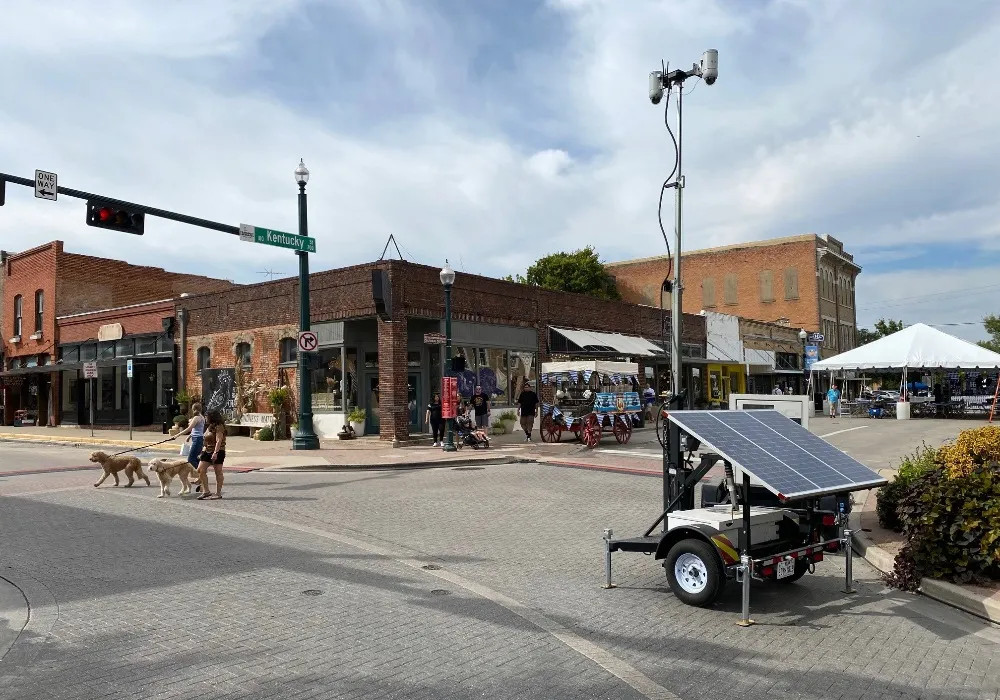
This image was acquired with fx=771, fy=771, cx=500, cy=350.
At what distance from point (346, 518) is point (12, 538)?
3890 millimetres

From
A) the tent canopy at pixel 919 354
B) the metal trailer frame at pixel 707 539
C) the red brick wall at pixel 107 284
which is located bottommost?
the metal trailer frame at pixel 707 539

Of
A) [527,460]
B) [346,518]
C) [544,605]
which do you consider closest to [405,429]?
[527,460]

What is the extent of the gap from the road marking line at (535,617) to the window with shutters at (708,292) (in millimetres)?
51834

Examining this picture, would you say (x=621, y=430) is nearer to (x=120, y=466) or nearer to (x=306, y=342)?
(x=306, y=342)

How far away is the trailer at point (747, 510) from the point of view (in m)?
6.04

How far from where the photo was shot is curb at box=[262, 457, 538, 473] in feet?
55.1

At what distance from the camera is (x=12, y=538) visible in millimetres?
9008

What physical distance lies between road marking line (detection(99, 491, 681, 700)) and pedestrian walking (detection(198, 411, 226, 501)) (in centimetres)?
242

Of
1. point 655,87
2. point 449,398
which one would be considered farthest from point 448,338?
point 655,87

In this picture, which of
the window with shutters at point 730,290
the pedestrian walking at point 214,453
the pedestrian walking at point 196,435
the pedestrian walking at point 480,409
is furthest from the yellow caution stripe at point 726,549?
the window with shutters at point 730,290

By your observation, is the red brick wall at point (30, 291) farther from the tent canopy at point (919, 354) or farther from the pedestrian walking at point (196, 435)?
the tent canopy at point (919, 354)

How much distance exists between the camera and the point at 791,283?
54.2m

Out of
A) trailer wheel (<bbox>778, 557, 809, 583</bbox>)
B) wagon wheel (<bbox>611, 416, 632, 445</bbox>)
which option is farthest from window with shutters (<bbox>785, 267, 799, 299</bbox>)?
trailer wheel (<bbox>778, 557, 809, 583</bbox>)

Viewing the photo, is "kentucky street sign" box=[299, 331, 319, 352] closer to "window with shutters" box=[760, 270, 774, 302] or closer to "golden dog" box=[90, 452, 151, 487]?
"golden dog" box=[90, 452, 151, 487]
